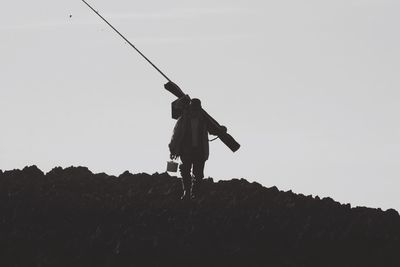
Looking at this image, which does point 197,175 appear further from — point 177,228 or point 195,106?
point 177,228

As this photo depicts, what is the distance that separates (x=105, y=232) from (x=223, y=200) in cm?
416

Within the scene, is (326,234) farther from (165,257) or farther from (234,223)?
(165,257)

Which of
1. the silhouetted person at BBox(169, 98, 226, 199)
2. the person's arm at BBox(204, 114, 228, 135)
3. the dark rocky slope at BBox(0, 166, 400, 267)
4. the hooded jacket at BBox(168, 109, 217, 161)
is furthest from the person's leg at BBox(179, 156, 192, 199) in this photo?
the person's arm at BBox(204, 114, 228, 135)

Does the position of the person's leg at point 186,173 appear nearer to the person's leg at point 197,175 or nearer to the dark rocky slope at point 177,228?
the person's leg at point 197,175

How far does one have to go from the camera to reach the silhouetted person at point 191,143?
1695cm

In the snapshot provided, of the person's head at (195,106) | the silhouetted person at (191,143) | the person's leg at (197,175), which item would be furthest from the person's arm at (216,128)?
the person's leg at (197,175)

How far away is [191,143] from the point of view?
16938 millimetres

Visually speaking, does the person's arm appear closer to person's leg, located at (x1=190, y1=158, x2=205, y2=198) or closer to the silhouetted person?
the silhouetted person

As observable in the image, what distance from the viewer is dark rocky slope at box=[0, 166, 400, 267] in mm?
11742

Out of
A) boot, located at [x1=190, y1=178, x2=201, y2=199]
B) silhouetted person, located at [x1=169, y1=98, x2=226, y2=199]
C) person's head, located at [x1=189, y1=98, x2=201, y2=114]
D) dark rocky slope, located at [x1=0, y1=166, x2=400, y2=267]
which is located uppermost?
person's head, located at [x1=189, y1=98, x2=201, y2=114]

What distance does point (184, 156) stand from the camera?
55.8 feet

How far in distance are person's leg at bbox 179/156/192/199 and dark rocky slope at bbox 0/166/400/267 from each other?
1.15 feet

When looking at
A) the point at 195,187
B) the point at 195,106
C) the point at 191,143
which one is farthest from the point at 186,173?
the point at 195,106

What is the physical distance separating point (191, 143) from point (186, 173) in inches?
21.5
